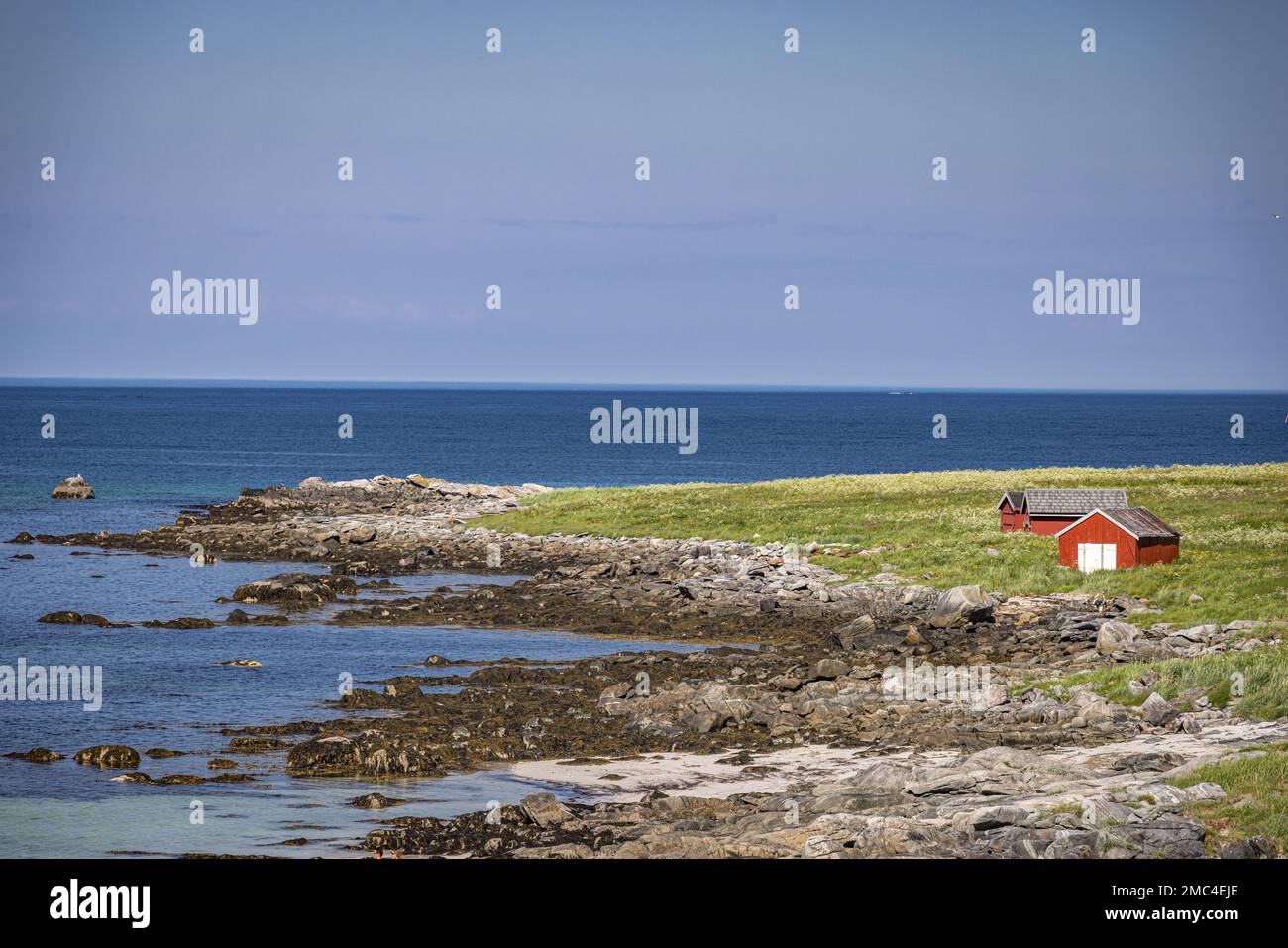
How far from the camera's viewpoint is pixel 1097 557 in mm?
51031

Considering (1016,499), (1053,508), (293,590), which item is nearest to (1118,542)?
(1053,508)

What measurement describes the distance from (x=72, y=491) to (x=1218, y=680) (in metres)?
96.0

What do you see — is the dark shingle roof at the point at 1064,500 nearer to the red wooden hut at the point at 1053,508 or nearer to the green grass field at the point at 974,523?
the red wooden hut at the point at 1053,508

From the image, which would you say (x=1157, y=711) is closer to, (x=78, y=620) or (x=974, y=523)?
(x=974, y=523)

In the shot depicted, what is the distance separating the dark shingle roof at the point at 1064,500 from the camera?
58625mm

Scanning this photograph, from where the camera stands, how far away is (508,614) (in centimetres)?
5259

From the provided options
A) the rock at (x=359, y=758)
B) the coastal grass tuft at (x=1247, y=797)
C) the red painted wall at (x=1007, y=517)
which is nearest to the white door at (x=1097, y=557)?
the red painted wall at (x=1007, y=517)

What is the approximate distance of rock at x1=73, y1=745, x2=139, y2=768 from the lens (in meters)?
30.3

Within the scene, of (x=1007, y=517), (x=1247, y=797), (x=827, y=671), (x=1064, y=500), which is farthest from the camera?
(x=1007, y=517)

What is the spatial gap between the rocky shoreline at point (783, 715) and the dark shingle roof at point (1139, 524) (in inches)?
205

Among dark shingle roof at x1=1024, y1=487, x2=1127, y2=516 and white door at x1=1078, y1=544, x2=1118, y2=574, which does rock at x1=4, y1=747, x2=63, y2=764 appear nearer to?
white door at x1=1078, y1=544, x2=1118, y2=574

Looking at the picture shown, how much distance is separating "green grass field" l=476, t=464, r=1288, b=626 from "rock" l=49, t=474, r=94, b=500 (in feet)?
131
